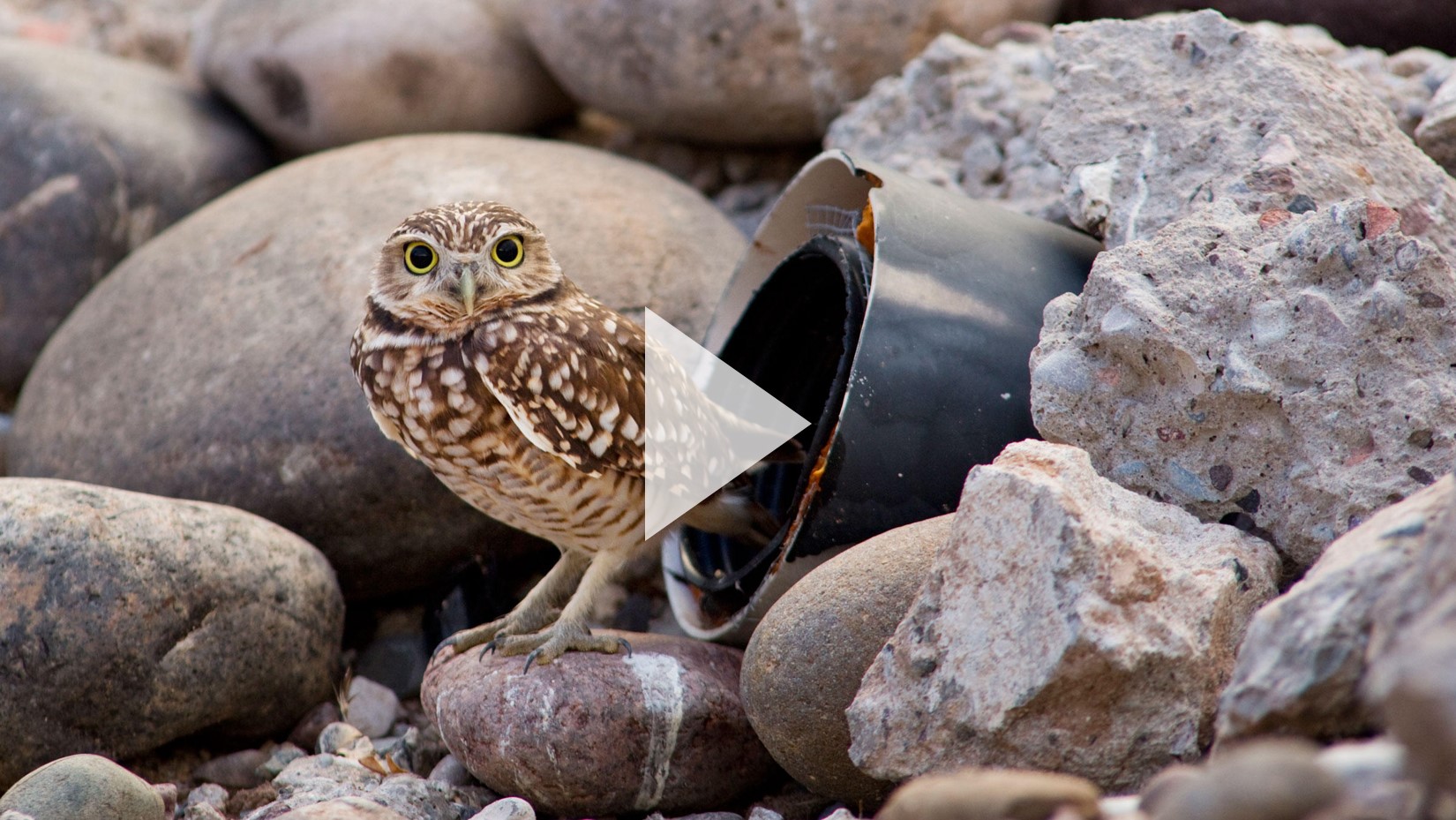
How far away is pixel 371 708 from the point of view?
3174mm

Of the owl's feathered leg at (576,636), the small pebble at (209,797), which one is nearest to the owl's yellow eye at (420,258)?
the owl's feathered leg at (576,636)

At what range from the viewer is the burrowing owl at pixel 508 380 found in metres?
2.58

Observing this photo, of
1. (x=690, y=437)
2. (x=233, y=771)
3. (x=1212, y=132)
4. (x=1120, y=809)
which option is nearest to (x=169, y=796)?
(x=233, y=771)

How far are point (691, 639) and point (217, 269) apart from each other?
2.22 metres

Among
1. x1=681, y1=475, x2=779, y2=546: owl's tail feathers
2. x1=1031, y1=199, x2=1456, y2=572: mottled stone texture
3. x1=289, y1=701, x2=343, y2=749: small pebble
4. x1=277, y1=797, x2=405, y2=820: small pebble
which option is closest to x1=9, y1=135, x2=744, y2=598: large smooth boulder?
x1=289, y1=701, x2=343, y2=749: small pebble

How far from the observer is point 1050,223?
3.09 m

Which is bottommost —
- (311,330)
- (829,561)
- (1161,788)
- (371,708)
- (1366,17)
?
(371,708)

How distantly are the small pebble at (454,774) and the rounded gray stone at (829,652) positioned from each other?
0.76 m

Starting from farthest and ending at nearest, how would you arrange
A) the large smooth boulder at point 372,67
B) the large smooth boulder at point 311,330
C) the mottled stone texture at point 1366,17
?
the large smooth boulder at point 372,67, the mottled stone texture at point 1366,17, the large smooth boulder at point 311,330

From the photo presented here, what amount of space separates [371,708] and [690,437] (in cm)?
117

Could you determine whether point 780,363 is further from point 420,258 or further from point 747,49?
point 747,49

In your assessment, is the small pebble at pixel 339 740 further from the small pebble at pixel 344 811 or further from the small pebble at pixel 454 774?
the small pebble at pixel 344 811

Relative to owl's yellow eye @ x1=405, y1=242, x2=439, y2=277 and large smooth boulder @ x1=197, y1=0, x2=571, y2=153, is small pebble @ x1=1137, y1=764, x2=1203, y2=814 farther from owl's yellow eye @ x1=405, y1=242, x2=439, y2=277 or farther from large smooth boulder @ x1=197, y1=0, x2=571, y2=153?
large smooth boulder @ x1=197, y1=0, x2=571, y2=153

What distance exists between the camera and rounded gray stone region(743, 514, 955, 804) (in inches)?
89.8
